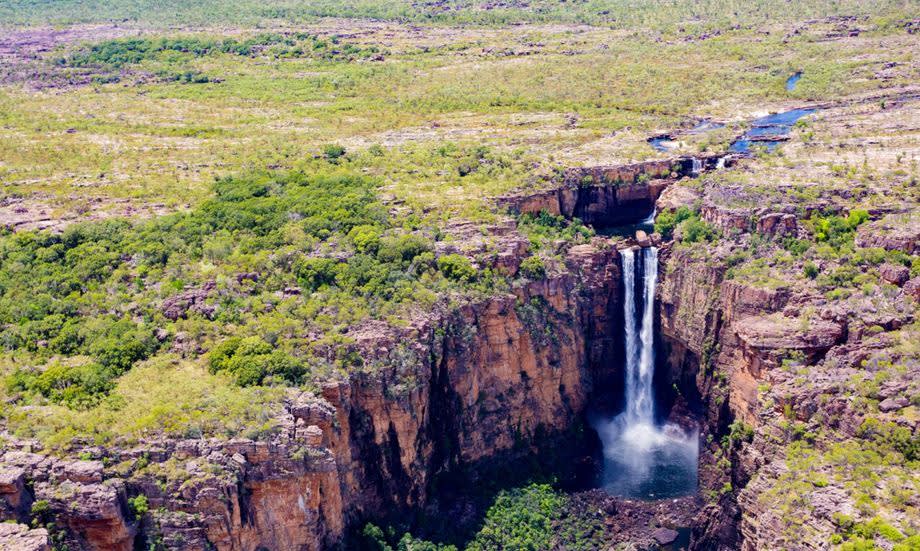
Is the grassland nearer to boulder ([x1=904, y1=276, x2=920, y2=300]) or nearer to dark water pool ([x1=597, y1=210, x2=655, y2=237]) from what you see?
dark water pool ([x1=597, y1=210, x2=655, y2=237])

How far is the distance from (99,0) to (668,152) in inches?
4970

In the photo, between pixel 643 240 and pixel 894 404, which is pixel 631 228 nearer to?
pixel 643 240

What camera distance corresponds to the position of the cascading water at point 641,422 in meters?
67.2

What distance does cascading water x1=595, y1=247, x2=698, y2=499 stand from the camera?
67.2m

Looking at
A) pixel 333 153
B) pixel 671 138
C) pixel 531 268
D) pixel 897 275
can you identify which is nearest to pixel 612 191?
pixel 531 268

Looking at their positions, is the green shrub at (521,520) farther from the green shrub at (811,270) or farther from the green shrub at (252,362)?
the green shrub at (811,270)

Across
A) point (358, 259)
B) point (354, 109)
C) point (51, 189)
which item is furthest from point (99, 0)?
point (358, 259)

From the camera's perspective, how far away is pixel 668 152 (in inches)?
3317

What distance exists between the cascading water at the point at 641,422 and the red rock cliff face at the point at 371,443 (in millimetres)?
1761

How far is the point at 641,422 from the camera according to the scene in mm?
72500

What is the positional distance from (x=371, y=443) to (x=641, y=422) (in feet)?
82.4

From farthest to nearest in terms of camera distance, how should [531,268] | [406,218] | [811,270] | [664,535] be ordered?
1. [406,218]
2. [531,268]
3. [811,270]
4. [664,535]

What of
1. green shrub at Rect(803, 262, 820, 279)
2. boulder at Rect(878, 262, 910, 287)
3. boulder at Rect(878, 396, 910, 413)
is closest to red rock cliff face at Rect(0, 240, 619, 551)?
green shrub at Rect(803, 262, 820, 279)

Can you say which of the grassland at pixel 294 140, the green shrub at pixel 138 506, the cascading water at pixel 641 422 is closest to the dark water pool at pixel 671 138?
the grassland at pixel 294 140
